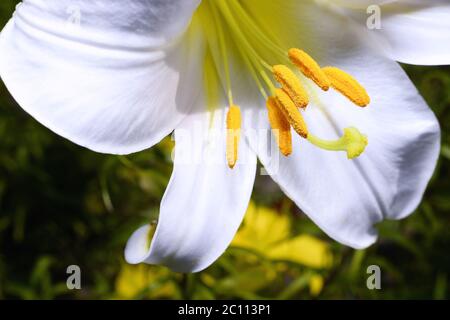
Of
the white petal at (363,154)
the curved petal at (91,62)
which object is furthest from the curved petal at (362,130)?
the curved petal at (91,62)

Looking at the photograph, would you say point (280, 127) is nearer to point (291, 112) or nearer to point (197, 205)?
point (291, 112)

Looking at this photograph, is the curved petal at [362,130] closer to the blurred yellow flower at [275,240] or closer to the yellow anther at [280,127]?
the yellow anther at [280,127]

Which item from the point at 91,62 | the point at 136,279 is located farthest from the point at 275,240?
the point at 91,62

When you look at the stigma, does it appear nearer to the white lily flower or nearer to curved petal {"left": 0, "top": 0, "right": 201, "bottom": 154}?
the white lily flower

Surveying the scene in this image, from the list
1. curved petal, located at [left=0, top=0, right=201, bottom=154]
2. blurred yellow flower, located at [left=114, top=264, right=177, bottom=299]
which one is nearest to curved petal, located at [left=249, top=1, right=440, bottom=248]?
curved petal, located at [left=0, top=0, right=201, bottom=154]

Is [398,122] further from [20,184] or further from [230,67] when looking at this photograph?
[20,184]
